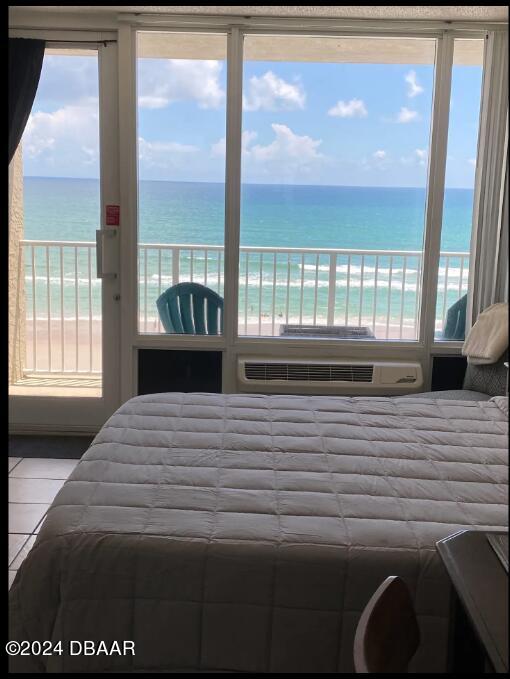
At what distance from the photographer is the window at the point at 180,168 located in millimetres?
4148

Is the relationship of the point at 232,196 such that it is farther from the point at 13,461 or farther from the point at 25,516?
the point at 25,516

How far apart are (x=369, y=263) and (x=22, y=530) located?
2.83 meters

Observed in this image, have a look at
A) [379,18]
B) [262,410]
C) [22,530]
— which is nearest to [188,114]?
[379,18]

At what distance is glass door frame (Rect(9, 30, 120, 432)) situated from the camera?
411 centimetres

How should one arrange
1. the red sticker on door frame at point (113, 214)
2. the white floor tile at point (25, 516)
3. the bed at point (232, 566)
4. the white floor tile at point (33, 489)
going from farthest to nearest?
the red sticker on door frame at point (113, 214) < the white floor tile at point (33, 489) < the white floor tile at point (25, 516) < the bed at point (232, 566)

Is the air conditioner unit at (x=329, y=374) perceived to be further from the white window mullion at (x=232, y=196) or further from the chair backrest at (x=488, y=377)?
the chair backrest at (x=488, y=377)

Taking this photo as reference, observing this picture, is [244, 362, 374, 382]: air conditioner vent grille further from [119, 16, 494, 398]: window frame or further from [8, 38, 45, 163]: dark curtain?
[8, 38, 45, 163]: dark curtain

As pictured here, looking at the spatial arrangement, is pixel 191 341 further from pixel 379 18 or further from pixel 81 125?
pixel 379 18

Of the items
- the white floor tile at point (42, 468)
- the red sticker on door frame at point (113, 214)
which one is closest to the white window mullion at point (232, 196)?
the red sticker on door frame at point (113, 214)

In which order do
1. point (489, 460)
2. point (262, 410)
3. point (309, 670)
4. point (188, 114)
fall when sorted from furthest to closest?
point (188, 114)
point (262, 410)
point (489, 460)
point (309, 670)

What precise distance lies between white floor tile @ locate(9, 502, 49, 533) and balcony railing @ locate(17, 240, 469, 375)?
1.37m

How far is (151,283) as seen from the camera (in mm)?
4367

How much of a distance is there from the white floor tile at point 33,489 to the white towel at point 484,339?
7.43 ft

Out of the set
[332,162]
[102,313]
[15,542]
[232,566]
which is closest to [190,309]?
[102,313]
